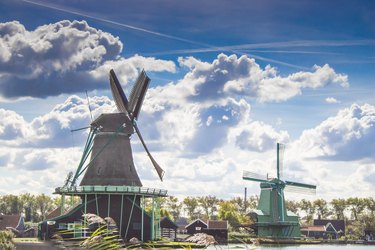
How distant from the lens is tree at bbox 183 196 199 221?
86387mm

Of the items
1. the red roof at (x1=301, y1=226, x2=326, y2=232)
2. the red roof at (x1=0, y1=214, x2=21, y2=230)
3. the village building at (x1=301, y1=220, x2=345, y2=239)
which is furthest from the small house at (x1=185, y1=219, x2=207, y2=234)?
the red roof at (x1=301, y1=226, x2=326, y2=232)

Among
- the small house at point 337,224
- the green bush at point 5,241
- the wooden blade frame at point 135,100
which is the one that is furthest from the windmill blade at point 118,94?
the small house at point 337,224

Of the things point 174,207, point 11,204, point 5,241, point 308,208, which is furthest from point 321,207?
point 5,241

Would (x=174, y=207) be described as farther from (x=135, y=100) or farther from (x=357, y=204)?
(x=135, y=100)

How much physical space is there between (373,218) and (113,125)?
187 feet

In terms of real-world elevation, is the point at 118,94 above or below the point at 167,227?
above

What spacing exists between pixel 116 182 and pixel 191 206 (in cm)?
5231

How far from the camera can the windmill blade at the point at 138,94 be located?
37.5 metres

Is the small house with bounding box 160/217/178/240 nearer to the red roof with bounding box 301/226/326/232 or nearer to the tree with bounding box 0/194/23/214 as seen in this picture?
the red roof with bounding box 301/226/326/232

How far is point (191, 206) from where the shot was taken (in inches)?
3423

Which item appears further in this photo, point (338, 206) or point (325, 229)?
point (338, 206)

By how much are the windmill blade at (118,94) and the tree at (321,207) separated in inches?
2503

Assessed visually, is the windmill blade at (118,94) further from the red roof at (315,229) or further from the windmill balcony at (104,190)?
the red roof at (315,229)

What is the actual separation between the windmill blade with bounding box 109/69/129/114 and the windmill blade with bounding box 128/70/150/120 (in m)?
0.38
